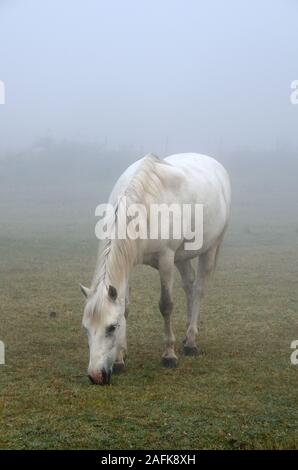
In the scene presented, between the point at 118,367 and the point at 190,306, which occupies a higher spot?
the point at 190,306

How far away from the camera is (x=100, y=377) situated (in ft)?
15.8

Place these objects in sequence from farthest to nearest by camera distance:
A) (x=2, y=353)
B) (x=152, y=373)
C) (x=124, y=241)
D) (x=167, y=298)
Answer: (x=2, y=353), (x=167, y=298), (x=152, y=373), (x=124, y=241)

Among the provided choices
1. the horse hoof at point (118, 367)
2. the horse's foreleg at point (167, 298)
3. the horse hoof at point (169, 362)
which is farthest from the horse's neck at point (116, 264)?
the horse hoof at point (169, 362)

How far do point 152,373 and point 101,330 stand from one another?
3.30ft

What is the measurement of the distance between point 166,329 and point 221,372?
2.22ft

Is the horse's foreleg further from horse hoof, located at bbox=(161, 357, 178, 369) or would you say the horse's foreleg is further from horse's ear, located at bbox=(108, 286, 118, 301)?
horse's ear, located at bbox=(108, 286, 118, 301)

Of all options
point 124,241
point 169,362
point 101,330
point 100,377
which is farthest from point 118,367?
point 124,241

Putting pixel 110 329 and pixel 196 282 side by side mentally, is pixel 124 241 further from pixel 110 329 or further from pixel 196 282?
pixel 196 282

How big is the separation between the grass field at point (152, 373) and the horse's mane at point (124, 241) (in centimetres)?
89

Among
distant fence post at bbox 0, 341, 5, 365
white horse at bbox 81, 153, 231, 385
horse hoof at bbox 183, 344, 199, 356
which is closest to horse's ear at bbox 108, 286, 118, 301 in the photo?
white horse at bbox 81, 153, 231, 385

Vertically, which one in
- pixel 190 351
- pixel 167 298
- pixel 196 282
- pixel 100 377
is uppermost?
pixel 167 298

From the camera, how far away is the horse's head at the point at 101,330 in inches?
188

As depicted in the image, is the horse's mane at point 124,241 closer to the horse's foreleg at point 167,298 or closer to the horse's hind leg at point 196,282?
the horse's foreleg at point 167,298

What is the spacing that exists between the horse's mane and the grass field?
89 cm
